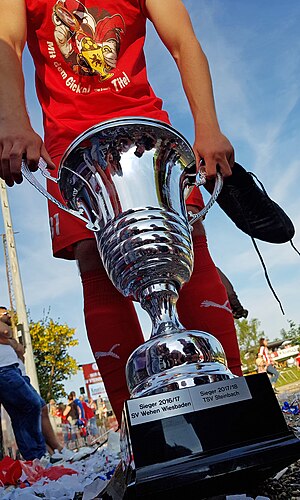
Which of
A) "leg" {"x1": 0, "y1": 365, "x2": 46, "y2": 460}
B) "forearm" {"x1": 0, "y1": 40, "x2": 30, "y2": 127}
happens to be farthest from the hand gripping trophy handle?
"leg" {"x1": 0, "y1": 365, "x2": 46, "y2": 460}

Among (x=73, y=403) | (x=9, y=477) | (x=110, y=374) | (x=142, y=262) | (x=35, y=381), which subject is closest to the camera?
(x=142, y=262)

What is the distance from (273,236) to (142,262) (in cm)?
51

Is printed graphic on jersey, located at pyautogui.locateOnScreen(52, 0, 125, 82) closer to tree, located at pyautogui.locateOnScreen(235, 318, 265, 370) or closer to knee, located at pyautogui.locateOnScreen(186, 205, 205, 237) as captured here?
knee, located at pyautogui.locateOnScreen(186, 205, 205, 237)

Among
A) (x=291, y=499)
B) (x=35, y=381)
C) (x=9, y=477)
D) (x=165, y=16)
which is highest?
(x=35, y=381)

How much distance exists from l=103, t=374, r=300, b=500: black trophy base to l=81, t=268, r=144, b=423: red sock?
0.38m

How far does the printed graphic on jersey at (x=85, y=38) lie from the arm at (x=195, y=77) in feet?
0.44

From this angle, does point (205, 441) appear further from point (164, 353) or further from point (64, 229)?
point (64, 229)

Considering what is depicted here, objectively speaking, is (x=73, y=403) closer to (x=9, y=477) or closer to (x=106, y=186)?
(x=9, y=477)

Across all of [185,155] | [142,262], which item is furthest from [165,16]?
[142,262]

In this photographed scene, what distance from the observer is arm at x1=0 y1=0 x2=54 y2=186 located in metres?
0.86

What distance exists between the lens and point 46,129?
121 centimetres

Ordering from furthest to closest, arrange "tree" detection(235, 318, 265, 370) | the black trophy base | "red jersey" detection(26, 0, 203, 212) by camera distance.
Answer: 1. "tree" detection(235, 318, 265, 370)
2. "red jersey" detection(26, 0, 203, 212)
3. the black trophy base

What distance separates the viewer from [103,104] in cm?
118

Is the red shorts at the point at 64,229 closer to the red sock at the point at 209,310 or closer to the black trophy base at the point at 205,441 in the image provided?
the red sock at the point at 209,310
